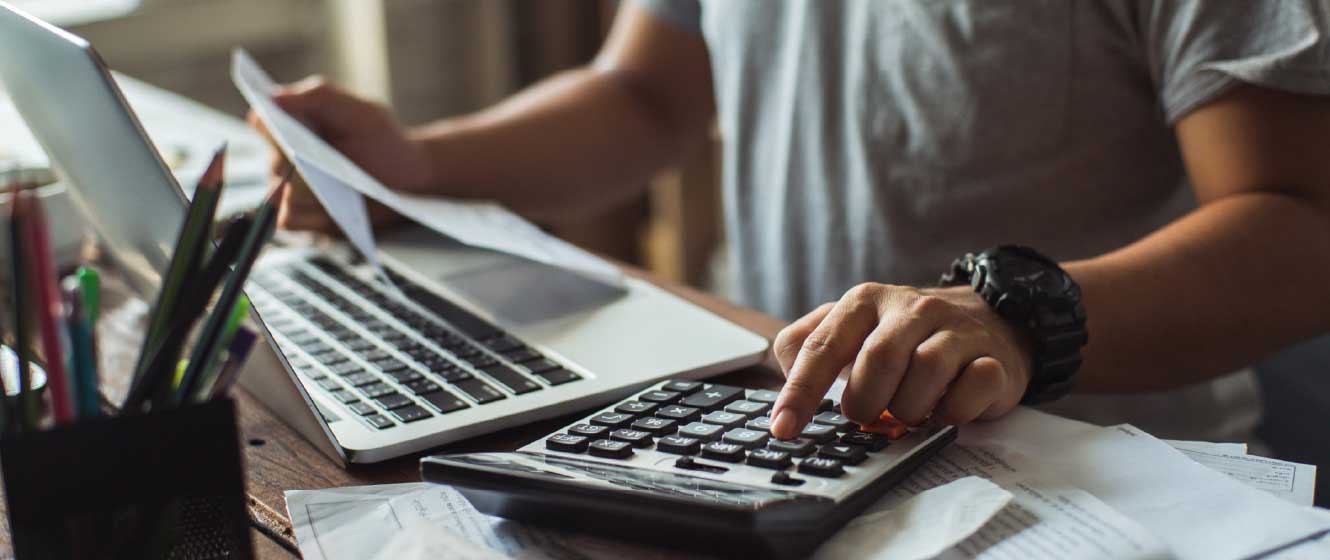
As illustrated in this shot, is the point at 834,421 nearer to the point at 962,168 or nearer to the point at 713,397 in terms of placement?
the point at 713,397

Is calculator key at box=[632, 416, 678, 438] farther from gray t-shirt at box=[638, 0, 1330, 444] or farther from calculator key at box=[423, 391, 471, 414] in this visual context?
gray t-shirt at box=[638, 0, 1330, 444]

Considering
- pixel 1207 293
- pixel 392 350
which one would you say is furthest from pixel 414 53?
pixel 1207 293

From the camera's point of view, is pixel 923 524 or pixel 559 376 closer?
pixel 923 524

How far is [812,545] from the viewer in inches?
17.7

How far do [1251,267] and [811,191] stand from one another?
44 centimetres

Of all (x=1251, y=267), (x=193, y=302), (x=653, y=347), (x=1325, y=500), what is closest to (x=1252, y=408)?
(x=1251, y=267)

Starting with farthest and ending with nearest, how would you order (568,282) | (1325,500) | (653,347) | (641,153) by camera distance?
(641,153)
(568,282)
(653,347)
(1325,500)

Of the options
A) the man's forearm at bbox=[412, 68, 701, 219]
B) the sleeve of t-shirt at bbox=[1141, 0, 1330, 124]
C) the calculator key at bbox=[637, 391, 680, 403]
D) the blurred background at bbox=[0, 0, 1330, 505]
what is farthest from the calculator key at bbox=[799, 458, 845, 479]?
the blurred background at bbox=[0, 0, 1330, 505]

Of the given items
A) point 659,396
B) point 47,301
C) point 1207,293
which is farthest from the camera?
point 1207,293

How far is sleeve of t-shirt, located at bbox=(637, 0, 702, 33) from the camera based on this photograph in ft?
3.86

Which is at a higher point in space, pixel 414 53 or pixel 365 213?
pixel 414 53

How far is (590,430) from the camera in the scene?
53 cm

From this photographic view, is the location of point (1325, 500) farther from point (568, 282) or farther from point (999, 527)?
point (568, 282)

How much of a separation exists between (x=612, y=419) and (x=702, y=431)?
0.15ft
